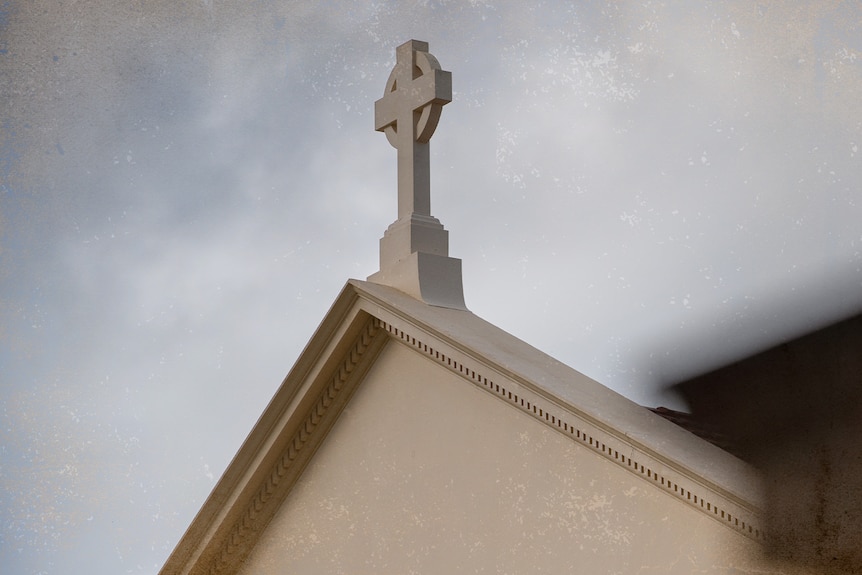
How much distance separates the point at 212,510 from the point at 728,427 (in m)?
6.92

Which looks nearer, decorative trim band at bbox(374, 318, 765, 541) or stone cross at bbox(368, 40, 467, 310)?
decorative trim band at bbox(374, 318, 765, 541)

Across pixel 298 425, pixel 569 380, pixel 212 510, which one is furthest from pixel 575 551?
pixel 212 510

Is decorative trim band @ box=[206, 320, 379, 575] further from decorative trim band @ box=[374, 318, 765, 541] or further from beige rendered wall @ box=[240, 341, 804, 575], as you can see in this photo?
decorative trim band @ box=[374, 318, 765, 541]

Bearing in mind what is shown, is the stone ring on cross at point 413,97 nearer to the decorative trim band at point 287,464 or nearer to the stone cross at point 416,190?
the stone cross at point 416,190

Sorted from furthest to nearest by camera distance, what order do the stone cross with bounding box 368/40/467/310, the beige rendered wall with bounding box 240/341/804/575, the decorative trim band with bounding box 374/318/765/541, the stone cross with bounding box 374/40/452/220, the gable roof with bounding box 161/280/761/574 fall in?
the stone cross with bounding box 374/40/452/220 → the stone cross with bounding box 368/40/467/310 → the beige rendered wall with bounding box 240/341/804/575 → the gable roof with bounding box 161/280/761/574 → the decorative trim band with bounding box 374/318/765/541

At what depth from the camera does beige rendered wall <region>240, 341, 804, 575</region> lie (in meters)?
4.98

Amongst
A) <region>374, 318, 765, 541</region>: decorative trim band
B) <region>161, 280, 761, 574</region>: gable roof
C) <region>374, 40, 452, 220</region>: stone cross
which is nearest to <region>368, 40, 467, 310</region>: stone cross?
<region>374, 40, 452, 220</region>: stone cross

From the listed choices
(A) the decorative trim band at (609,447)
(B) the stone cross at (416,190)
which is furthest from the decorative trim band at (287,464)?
(A) the decorative trim band at (609,447)

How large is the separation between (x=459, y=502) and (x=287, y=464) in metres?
1.60

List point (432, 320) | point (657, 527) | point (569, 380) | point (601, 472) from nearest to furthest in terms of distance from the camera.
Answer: point (657, 527)
point (601, 472)
point (569, 380)
point (432, 320)

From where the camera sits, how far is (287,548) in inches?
282

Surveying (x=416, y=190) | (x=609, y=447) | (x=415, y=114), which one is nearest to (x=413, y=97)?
(x=415, y=114)

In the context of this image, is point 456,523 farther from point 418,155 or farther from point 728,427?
point 728,427

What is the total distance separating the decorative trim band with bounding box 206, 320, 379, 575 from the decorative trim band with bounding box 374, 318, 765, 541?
65 cm
